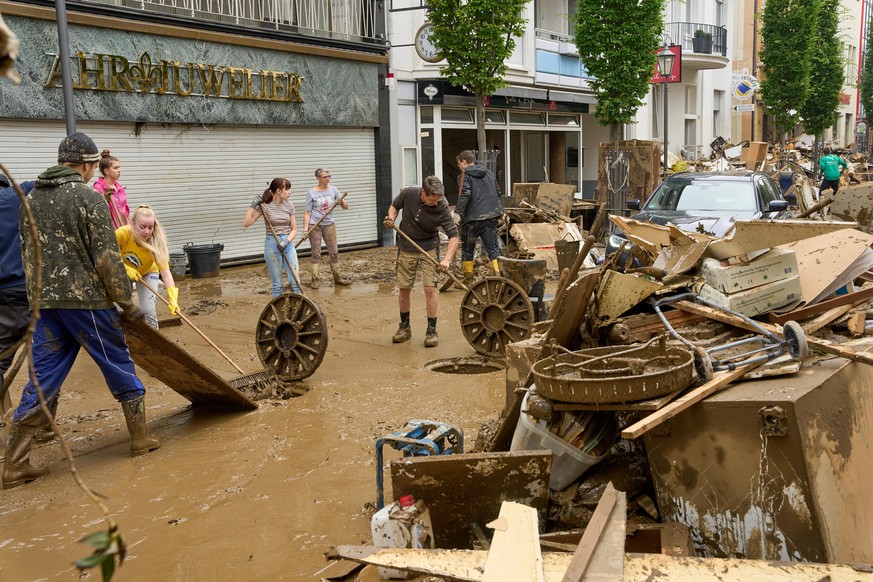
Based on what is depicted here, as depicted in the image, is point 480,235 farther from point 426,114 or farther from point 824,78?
point 824,78

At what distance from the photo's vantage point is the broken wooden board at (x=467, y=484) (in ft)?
12.9

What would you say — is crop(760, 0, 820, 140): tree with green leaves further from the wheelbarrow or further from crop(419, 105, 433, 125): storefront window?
the wheelbarrow

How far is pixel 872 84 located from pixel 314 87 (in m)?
48.2

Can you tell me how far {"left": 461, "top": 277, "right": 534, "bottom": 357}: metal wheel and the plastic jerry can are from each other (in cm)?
407

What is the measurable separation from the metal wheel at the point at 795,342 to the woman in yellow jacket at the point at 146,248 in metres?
4.18

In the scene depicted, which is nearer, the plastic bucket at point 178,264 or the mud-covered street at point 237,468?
the mud-covered street at point 237,468

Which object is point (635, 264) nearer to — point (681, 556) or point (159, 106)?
point (681, 556)

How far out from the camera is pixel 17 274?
5.62m

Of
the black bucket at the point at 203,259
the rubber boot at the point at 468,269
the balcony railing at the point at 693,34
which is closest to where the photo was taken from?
the rubber boot at the point at 468,269

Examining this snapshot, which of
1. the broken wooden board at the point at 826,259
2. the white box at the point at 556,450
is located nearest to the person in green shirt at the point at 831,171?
the broken wooden board at the point at 826,259

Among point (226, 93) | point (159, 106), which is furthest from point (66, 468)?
point (226, 93)

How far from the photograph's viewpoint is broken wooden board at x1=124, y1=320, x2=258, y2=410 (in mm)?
5535

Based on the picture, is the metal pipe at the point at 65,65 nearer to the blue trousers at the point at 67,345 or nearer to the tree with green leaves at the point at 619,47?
the blue trousers at the point at 67,345

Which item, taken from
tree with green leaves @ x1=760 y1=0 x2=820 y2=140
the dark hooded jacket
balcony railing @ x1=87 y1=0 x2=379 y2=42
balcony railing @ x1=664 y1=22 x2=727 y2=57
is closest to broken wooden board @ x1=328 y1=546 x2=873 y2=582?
the dark hooded jacket
